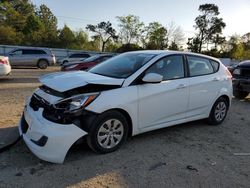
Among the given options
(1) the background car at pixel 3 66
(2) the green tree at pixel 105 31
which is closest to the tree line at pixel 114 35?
(2) the green tree at pixel 105 31

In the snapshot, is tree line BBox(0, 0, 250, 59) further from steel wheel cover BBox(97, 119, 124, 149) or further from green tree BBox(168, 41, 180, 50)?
steel wheel cover BBox(97, 119, 124, 149)

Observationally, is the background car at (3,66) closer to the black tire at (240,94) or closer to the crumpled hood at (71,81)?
the crumpled hood at (71,81)

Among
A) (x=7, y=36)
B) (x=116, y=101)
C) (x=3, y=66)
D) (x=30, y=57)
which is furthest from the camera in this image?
(x=7, y=36)

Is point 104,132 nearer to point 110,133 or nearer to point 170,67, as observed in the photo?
point 110,133

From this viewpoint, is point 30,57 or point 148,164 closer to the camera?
point 148,164

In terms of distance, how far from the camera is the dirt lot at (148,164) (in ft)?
11.0

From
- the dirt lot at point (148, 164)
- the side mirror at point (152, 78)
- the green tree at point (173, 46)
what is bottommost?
the dirt lot at point (148, 164)

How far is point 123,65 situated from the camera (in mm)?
4844

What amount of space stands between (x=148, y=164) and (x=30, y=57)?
59.7ft

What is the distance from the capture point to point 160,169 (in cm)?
373

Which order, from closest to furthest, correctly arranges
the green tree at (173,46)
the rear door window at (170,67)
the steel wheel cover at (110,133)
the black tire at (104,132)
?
1. the black tire at (104,132)
2. the steel wheel cover at (110,133)
3. the rear door window at (170,67)
4. the green tree at (173,46)

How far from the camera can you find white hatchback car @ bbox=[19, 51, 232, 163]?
11.9 ft

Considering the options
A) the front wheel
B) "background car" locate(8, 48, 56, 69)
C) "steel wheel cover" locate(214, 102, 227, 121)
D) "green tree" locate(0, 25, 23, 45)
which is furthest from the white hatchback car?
"green tree" locate(0, 25, 23, 45)

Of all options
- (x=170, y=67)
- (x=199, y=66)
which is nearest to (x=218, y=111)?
(x=199, y=66)
